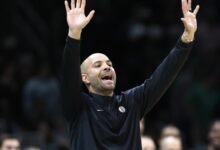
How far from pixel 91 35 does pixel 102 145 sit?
23.7ft

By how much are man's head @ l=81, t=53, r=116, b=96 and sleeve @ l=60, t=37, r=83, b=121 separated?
0.82 feet

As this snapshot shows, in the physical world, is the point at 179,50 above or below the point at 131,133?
above

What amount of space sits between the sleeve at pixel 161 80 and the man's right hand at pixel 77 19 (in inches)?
27.7

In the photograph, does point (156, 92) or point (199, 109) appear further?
point (199, 109)

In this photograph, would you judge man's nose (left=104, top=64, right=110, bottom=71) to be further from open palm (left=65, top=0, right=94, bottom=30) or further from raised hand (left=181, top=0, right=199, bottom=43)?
raised hand (left=181, top=0, right=199, bottom=43)

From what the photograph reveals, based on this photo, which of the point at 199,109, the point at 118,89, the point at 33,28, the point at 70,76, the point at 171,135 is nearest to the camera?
the point at 70,76

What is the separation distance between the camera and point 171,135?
1135 cm

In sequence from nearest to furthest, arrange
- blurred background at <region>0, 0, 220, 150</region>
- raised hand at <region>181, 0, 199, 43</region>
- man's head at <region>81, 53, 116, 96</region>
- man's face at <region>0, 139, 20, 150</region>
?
man's head at <region>81, 53, 116, 96</region> < raised hand at <region>181, 0, 199, 43</region> < man's face at <region>0, 139, 20, 150</region> < blurred background at <region>0, 0, 220, 150</region>

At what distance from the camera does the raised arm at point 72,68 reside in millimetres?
7031

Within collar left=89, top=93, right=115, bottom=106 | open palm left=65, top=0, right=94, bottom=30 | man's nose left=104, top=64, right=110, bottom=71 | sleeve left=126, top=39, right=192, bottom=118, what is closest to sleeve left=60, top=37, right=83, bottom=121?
open palm left=65, top=0, right=94, bottom=30

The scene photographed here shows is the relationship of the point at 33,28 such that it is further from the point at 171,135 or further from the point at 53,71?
the point at 171,135

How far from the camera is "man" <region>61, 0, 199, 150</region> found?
7.09 metres

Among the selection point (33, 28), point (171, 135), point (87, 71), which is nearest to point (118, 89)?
point (33, 28)

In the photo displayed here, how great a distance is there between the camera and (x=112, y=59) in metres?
14.8
